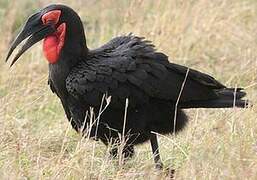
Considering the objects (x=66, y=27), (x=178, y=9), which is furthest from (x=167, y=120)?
(x=178, y=9)

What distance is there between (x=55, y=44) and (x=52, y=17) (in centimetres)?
17

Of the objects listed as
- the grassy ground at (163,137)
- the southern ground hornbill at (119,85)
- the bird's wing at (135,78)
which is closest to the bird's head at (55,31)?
the southern ground hornbill at (119,85)

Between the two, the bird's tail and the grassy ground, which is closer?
the grassy ground

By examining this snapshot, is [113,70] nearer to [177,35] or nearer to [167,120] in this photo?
[167,120]

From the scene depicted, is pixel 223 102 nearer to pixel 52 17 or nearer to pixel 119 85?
pixel 119 85

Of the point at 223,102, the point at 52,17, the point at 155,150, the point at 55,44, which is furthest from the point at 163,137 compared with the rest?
the point at 52,17

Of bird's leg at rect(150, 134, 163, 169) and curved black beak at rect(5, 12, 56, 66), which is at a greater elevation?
curved black beak at rect(5, 12, 56, 66)

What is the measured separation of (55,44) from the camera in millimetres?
5426

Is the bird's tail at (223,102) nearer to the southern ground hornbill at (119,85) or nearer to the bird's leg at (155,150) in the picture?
the southern ground hornbill at (119,85)

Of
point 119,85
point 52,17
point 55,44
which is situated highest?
point 52,17

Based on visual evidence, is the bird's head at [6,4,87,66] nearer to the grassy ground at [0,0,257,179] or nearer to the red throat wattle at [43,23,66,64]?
the red throat wattle at [43,23,66,64]

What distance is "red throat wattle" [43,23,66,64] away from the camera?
5.40 meters

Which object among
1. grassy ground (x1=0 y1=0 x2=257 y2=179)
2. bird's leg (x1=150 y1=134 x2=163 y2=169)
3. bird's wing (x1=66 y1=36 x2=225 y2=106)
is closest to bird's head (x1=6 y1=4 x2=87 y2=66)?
bird's wing (x1=66 y1=36 x2=225 y2=106)

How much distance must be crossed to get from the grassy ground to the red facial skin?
1.69 ft
